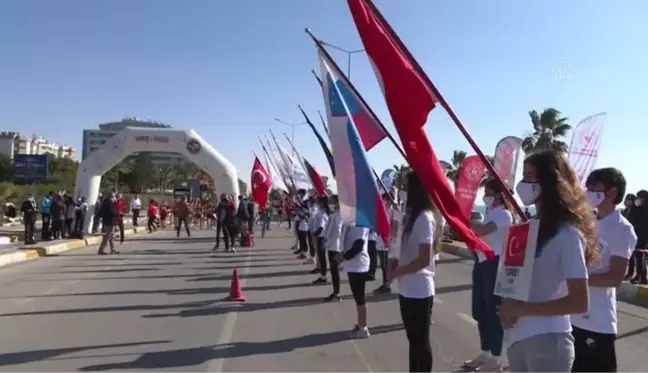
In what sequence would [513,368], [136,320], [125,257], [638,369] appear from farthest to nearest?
[125,257], [136,320], [638,369], [513,368]

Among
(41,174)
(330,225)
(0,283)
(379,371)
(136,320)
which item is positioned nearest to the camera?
(379,371)

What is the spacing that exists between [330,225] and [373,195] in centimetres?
469

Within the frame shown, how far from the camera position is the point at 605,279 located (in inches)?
160

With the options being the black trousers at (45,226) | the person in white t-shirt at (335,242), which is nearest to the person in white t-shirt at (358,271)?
the person in white t-shirt at (335,242)

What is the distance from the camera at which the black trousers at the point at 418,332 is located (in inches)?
219

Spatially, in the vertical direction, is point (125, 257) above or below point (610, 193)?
below

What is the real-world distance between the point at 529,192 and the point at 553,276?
433 mm

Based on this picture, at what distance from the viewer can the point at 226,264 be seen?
18719 mm

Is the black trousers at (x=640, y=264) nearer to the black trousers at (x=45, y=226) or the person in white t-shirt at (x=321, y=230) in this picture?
the person in white t-shirt at (x=321, y=230)

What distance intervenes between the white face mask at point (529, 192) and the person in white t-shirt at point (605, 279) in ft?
3.09

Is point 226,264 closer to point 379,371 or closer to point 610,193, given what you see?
point 379,371

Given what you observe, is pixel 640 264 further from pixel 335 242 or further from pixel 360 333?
pixel 360 333

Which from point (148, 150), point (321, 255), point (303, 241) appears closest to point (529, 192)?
point (321, 255)

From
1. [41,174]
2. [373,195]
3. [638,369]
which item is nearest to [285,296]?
[373,195]
